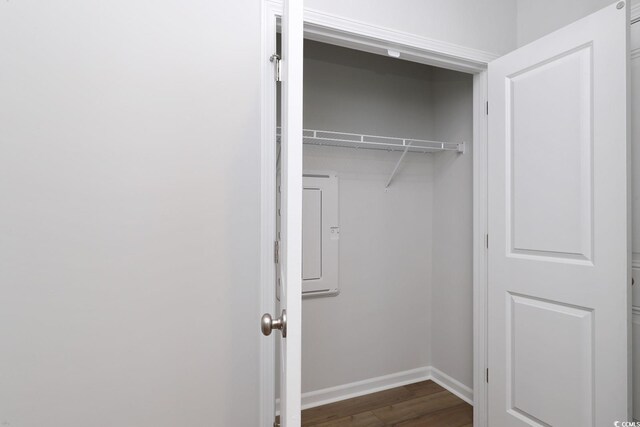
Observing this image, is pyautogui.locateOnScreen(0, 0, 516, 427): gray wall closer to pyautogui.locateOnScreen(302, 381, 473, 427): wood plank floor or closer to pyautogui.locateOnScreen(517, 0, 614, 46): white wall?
pyautogui.locateOnScreen(302, 381, 473, 427): wood plank floor

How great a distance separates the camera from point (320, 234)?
2.13 m

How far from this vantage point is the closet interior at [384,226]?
212 centimetres

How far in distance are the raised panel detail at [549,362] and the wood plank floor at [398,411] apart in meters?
0.56

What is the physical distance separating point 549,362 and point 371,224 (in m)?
1.26

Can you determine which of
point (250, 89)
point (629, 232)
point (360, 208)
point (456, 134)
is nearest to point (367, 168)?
point (360, 208)

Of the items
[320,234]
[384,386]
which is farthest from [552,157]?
[384,386]

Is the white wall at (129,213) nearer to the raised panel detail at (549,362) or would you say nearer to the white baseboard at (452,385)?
the raised panel detail at (549,362)

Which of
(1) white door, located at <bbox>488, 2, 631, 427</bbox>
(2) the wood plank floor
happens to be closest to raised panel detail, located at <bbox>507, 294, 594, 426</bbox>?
(1) white door, located at <bbox>488, 2, 631, 427</bbox>

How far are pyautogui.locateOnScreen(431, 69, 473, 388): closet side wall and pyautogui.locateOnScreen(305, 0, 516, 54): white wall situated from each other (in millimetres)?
433

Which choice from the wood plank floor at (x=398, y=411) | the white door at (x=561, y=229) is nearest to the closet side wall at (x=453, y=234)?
the wood plank floor at (x=398, y=411)

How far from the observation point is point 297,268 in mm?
647

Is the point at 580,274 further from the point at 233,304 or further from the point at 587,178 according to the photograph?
the point at 233,304

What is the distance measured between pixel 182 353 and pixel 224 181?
643 millimetres

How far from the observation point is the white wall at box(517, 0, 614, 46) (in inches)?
58.3
